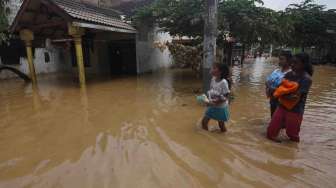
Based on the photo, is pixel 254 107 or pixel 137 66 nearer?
pixel 254 107

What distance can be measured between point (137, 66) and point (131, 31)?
2.47 meters

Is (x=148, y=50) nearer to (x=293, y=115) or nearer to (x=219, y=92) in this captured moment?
(x=219, y=92)

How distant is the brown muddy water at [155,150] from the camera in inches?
102

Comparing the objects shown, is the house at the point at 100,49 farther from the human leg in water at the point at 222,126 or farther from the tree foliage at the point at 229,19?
the human leg in water at the point at 222,126

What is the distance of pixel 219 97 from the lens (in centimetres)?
357

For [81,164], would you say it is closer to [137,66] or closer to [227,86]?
[227,86]

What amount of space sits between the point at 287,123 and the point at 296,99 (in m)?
0.44

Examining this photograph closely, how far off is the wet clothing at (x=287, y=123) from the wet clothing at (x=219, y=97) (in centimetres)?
78

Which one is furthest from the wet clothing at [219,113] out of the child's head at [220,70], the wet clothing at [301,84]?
the wet clothing at [301,84]

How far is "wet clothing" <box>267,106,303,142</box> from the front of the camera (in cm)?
335

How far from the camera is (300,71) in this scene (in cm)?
318

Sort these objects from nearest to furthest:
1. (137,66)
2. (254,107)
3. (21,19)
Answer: (254,107)
(21,19)
(137,66)

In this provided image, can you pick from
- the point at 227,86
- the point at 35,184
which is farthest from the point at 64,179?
the point at 227,86

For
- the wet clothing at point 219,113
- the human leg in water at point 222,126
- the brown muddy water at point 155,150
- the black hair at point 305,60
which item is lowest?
the brown muddy water at point 155,150
